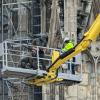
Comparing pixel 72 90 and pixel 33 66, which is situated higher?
pixel 33 66

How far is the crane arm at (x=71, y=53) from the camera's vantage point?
84.1 ft

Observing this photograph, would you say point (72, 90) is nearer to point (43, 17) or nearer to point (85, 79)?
point (85, 79)

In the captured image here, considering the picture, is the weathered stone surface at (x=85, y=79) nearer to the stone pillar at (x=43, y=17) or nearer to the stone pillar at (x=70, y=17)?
the stone pillar at (x=70, y=17)

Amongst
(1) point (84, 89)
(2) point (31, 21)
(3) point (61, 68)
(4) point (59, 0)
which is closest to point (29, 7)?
(2) point (31, 21)

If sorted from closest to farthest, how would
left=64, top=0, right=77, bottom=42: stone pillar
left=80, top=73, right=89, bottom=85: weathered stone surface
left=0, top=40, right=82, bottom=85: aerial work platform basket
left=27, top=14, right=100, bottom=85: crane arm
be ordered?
left=27, top=14, right=100, bottom=85: crane arm
left=0, top=40, right=82, bottom=85: aerial work platform basket
left=80, top=73, right=89, bottom=85: weathered stone surface
left=64, top=0, right=77, bottom=42: stone pillar

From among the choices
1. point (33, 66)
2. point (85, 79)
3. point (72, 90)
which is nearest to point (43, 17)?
point (85, 79)

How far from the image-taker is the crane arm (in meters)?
25.6

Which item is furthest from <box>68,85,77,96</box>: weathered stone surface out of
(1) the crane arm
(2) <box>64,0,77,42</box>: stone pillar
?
(1) the crane arm

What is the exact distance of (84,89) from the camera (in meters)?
33.4

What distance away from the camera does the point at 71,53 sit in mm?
26375

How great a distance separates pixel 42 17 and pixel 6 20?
2.68 meters

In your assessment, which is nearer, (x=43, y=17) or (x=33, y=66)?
(x=33, y=66)

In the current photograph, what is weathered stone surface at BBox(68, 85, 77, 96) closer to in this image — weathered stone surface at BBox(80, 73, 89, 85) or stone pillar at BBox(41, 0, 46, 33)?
weathered stone surface at BBox(80, 73, 89, 85)

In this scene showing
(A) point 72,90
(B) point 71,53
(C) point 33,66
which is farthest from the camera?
A: (A) point 72,90
